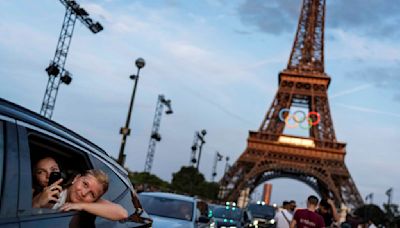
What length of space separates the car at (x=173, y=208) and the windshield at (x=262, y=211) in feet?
47.8

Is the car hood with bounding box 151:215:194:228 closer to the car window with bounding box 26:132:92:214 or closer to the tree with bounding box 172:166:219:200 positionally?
the car window with bounding box 26:132:92:214

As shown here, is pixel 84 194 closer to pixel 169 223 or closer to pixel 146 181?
pixel 169 223

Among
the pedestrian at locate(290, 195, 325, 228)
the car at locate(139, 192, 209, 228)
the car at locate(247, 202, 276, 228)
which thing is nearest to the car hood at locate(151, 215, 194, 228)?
the car at locate(139, 192, 209, 228)

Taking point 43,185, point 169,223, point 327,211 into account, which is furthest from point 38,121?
point 327,211

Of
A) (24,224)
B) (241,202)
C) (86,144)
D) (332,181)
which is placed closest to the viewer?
(24,224)

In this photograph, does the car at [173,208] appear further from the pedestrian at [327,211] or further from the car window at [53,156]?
the car window at [53,156]

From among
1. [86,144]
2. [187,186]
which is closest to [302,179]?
[187,186]

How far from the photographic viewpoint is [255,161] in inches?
2549

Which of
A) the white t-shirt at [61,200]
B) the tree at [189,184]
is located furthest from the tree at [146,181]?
the white t-shirt at [61,200]

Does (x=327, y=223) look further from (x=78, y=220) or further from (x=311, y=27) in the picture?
(x=311, y=27)

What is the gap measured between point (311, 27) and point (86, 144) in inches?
2769

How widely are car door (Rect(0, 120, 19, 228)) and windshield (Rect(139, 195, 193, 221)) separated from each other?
7664 millimetres

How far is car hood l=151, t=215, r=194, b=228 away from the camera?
350 inches

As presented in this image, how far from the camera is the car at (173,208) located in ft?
32.0
